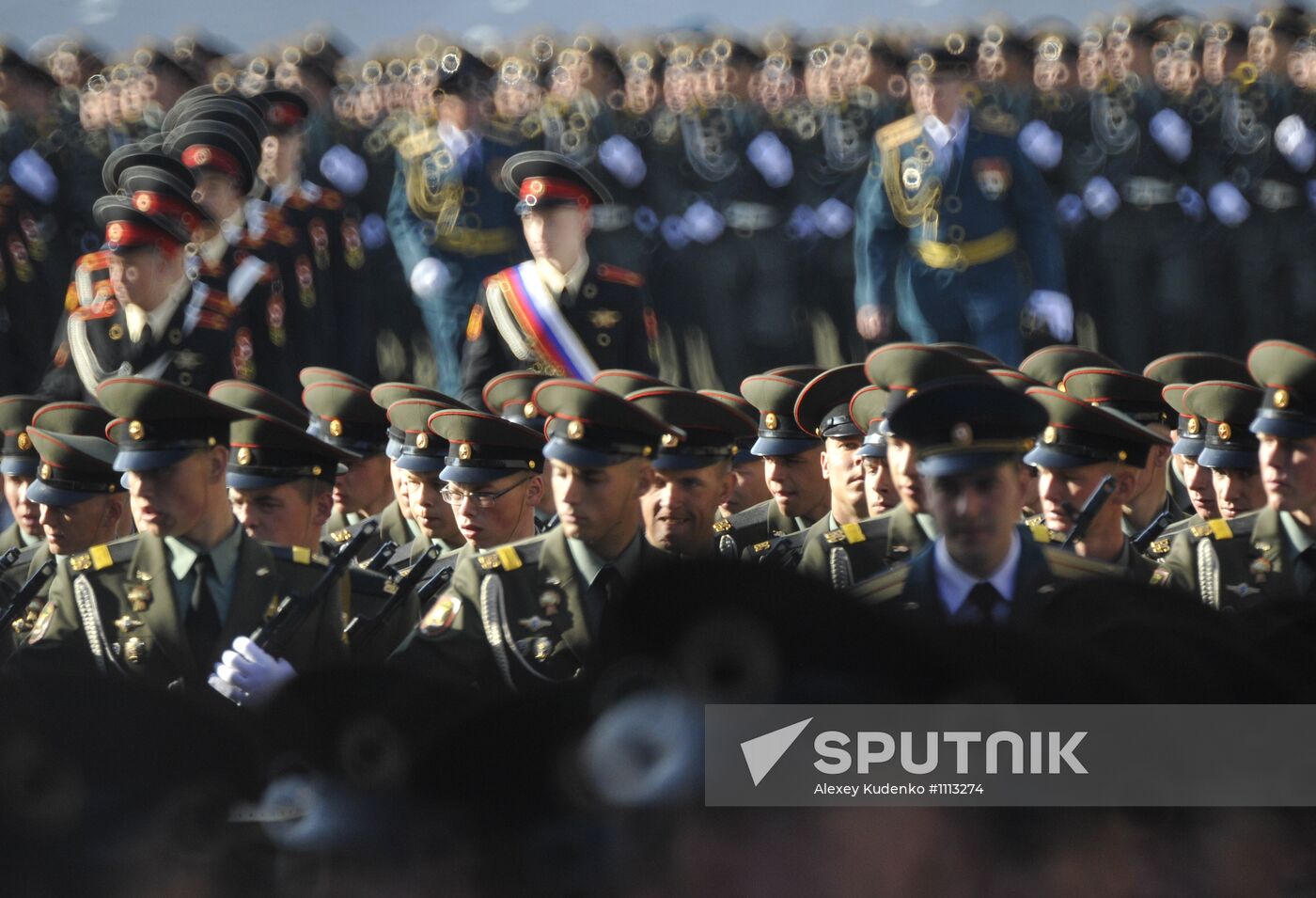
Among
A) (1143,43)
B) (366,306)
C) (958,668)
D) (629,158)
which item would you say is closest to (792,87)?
(629,158)

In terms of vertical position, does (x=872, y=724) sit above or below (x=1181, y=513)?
below

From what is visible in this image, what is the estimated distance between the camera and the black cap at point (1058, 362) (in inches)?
298

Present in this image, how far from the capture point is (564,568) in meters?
5.32

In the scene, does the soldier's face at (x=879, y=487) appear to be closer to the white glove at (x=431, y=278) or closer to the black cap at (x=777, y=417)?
the black cap at (x=777, y=417)

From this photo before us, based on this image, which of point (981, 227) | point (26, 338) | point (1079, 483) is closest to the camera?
point (1079, 483)

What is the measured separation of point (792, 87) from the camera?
44.8 ft

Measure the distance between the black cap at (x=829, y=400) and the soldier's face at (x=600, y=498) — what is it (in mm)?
1101

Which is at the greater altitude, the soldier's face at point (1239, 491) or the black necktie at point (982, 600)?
the soldier's face at point (1239, 491)

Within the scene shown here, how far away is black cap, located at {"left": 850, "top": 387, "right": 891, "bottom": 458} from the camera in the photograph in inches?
239

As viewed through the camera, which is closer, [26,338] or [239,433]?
[239,433]

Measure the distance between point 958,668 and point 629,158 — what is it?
1070cm

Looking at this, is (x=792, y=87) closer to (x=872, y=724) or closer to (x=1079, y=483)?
(x=1079, y=483)

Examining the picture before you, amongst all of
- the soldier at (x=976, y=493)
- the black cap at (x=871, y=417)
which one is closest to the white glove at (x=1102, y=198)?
the black cap at (x=871, y=417)

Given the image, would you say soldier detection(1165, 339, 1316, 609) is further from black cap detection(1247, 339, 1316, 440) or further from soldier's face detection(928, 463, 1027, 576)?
soldier's face detection(928, 463, 1027, 576)
